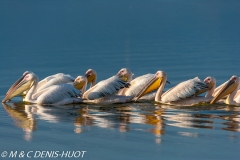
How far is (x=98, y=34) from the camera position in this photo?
32.4 metres

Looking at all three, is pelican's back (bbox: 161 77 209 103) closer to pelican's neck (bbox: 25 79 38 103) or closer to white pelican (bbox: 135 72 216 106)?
white pelican (bbox: 135 72 216 106)

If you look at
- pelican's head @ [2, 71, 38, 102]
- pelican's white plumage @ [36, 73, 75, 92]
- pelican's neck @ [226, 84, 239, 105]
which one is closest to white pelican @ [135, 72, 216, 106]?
pelican's neck @ [226, 84, 239, 105]

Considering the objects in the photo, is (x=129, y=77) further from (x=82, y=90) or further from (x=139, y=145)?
(x=139, y=145)

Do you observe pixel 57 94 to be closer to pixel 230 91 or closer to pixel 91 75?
pixel 91 75

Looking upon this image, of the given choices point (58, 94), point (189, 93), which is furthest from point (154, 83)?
point (58, 94)

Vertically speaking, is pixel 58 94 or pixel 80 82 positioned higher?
pixel 80 82

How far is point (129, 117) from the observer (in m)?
10.3

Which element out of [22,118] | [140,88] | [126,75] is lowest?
[22,118]

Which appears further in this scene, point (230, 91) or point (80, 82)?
point (80, 82)

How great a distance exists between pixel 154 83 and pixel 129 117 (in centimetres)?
167

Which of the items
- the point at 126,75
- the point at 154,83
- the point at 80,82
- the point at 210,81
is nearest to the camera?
the point at 210,81

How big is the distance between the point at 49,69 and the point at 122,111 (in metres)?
7.10

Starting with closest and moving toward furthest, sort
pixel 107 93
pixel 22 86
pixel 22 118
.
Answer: pixel 22 118 → pixel 107 93 → pixel 22 86

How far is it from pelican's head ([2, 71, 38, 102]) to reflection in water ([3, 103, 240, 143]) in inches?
17.8
